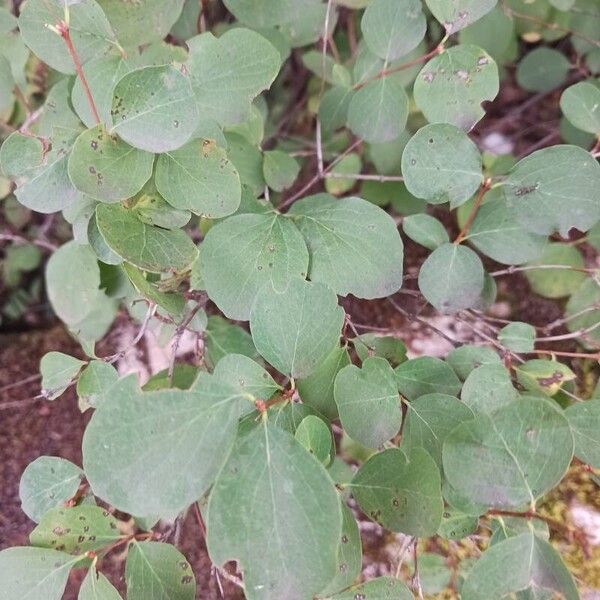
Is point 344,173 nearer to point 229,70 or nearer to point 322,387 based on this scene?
point 229,70

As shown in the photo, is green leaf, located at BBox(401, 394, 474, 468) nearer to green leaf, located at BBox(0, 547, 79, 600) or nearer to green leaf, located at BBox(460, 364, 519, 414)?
green leaf, located at BBox(460, 364, 519, 414)

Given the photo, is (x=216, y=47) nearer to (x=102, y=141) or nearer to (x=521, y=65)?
(x=102, y=141)

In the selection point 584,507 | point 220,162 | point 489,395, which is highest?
point 220,162

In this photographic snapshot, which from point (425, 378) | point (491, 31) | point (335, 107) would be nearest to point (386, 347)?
point (425, 378)

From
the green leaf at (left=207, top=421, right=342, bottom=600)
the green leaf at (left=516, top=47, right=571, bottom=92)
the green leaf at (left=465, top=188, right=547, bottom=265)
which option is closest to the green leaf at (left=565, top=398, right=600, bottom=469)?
the green leaf at (left=465, top=188, right=547, bottom=265)

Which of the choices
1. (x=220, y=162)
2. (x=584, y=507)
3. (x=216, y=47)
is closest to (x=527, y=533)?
(x=584, y=507)
